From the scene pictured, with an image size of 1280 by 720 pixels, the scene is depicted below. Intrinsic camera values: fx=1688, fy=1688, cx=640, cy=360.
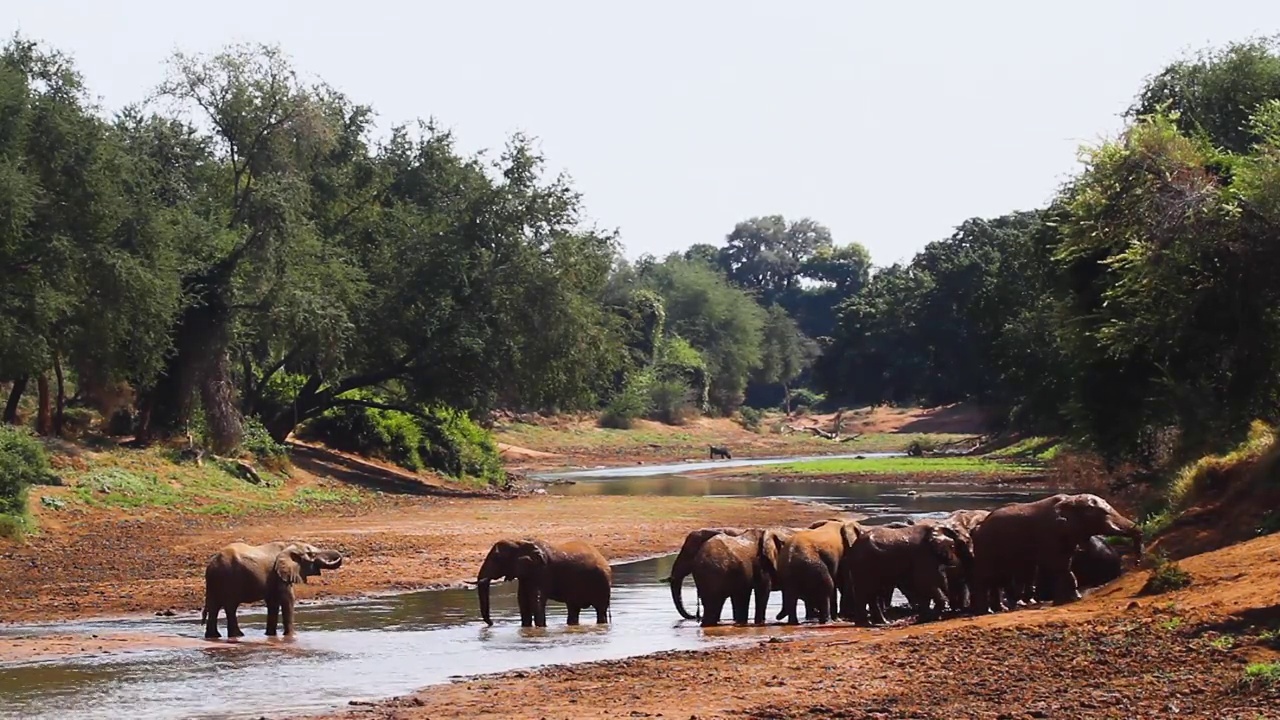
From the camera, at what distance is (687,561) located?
22.7m

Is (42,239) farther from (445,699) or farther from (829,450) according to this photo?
(829,450)

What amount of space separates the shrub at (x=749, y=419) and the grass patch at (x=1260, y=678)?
98.3 metres

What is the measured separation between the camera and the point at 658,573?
2892cm

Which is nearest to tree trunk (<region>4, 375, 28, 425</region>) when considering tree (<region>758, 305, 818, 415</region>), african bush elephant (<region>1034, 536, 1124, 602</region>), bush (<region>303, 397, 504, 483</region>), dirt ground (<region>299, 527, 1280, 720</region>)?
bush (<region>303, 397, 504, 483</region>)

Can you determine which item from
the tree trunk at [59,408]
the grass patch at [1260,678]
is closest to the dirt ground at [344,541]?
the tree trunk at [59,408]

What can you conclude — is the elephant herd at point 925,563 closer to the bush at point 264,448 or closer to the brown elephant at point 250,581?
the brown elephant at point 250,581

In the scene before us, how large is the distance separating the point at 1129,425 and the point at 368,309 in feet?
80.2

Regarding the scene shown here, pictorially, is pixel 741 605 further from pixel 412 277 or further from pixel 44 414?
pixel 412 277

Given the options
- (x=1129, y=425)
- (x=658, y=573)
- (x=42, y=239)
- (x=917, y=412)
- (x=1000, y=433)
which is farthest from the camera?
(x=917, y=412)

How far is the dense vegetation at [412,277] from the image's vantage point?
97.8 feet

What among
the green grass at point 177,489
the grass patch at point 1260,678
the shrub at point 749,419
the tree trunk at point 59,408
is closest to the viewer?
the grass patch at point 1260,678

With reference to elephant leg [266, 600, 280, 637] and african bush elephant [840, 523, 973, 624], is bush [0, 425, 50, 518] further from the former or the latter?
african bush elephant [840, 523, 973, 624]

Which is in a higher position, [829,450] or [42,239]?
[42,239]

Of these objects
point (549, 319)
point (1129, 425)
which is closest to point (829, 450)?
point (549, 319)
